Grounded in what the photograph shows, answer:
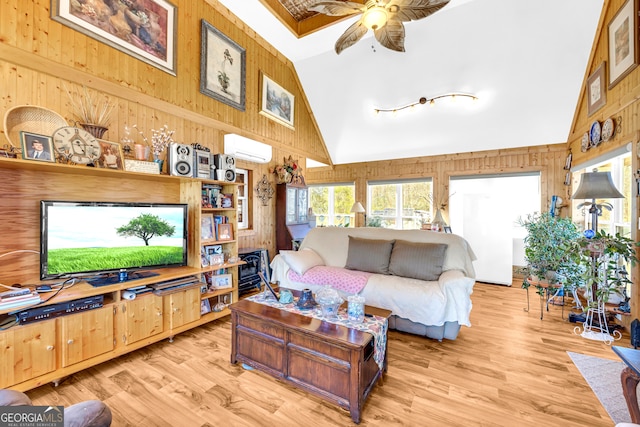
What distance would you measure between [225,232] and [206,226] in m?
0.23

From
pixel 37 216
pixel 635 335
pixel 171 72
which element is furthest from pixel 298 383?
pixel 171 72

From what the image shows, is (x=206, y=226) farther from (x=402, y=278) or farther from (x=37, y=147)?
(x=402, y=278)

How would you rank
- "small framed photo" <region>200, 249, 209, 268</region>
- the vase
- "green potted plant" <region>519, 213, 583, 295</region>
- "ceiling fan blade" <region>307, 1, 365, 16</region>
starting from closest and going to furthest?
"ceiling fan blade" <region>307, 1, 365, 16</region>, the vase, "small framed photo" <region>200, 249, 209, 268</region>, "green potted plant" <region>519, 213, 583, 295</region>

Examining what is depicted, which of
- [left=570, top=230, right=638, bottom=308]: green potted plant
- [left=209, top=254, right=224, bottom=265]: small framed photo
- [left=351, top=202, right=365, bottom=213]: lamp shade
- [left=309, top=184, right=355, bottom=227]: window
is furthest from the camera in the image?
[left=309, top=184, right=355, bottom=227]: window

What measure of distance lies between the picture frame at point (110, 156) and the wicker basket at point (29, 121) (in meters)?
0.30

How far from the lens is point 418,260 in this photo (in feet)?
9.18

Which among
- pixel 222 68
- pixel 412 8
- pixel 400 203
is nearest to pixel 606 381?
pixel 412 8

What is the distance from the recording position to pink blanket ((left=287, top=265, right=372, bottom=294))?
2664mm

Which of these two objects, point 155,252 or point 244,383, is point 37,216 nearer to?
point 155,252

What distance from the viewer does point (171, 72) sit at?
292 cm

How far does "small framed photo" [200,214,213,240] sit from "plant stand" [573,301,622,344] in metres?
3.88

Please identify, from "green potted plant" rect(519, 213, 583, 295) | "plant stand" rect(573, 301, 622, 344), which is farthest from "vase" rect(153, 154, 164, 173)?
"plant stand" rect(573, 301, 622, 344)

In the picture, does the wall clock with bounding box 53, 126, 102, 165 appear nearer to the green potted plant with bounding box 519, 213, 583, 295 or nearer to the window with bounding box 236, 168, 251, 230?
the window with bounding box 236, 168, 251, 230

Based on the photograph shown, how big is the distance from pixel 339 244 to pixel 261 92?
104 inches
